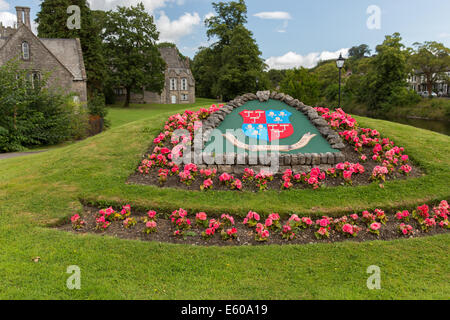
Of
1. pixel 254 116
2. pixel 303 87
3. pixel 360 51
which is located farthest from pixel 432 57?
pixel 360 51

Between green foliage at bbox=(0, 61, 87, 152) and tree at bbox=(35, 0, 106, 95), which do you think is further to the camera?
tree at bbox=(35, 0, 106, 95)

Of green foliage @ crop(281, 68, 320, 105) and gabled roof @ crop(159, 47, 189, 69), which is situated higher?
gabled roof @ crop(159, 47, 189, 69)

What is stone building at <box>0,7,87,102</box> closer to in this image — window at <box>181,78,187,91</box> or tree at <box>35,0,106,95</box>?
tree at <box>35,0,106,95</box>

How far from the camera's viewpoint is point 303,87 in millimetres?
28422

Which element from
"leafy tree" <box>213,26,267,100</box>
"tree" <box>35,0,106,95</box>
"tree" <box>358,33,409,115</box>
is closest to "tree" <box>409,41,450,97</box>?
"tree" <box>358,33,409,115</box>

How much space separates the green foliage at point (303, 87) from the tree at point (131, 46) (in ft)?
104

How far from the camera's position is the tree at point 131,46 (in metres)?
52.2

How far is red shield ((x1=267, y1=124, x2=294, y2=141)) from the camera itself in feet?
37.1

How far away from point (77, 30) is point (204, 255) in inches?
1812

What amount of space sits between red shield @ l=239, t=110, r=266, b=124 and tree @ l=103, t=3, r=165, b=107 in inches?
1753

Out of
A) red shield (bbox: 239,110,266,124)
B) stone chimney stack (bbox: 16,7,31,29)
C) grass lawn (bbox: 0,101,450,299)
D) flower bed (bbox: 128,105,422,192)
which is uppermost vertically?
stone chimney stack (bbox: 16,7,31,29)

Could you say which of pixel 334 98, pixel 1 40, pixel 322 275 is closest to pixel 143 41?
pixel 1 40

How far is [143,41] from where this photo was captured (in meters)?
53.7
